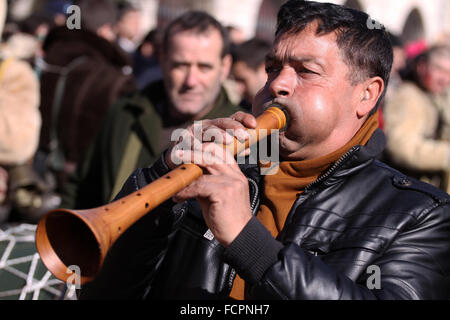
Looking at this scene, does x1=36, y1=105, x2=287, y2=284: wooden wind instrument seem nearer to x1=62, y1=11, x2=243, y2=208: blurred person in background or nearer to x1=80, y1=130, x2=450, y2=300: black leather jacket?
x1=80, y1=130, x2=450, y2=300: black leather jacket

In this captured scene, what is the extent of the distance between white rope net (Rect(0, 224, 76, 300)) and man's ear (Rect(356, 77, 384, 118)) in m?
1.36

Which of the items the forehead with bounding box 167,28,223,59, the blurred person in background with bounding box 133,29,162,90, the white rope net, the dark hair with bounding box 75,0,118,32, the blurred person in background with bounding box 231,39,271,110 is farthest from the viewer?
the blurred person in background with bounding box 133,29,162,90

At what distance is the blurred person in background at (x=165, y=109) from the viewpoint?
146 inches

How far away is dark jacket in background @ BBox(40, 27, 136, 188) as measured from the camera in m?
5.09

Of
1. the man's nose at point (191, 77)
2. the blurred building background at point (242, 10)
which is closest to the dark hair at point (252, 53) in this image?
the man's nose at point (191, 77)

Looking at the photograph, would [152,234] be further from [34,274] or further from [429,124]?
[429,124]

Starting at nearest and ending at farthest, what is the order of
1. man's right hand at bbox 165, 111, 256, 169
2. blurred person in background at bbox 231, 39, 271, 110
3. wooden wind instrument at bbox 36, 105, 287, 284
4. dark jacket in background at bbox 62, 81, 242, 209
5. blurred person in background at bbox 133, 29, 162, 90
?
wooden wind instrument at bbox 36, 105, 287, 284 → man's right hand at bbox 165, 111, 256, 169 → dark jacket in background at bbox 62, 81, 242, 209 → blurred person in background at bbox 231, 39, 271, 110 → blurred person in background at bbox 133, 29, 162, 90

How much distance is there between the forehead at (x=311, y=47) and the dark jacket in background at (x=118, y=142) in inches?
69.1

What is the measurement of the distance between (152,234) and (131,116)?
193 cm

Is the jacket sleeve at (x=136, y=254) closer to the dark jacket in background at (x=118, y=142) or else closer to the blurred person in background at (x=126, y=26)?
the dark jacket in background at (x=118, y=142)

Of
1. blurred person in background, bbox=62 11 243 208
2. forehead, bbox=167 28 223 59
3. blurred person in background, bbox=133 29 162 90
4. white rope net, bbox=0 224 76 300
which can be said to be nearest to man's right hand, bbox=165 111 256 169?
white rope net, bbox=0 224 76 300

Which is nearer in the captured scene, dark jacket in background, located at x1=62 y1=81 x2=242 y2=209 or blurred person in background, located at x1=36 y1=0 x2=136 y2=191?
dark jacket in background, located at x1=62 y1=81 x2=242 y2=209
